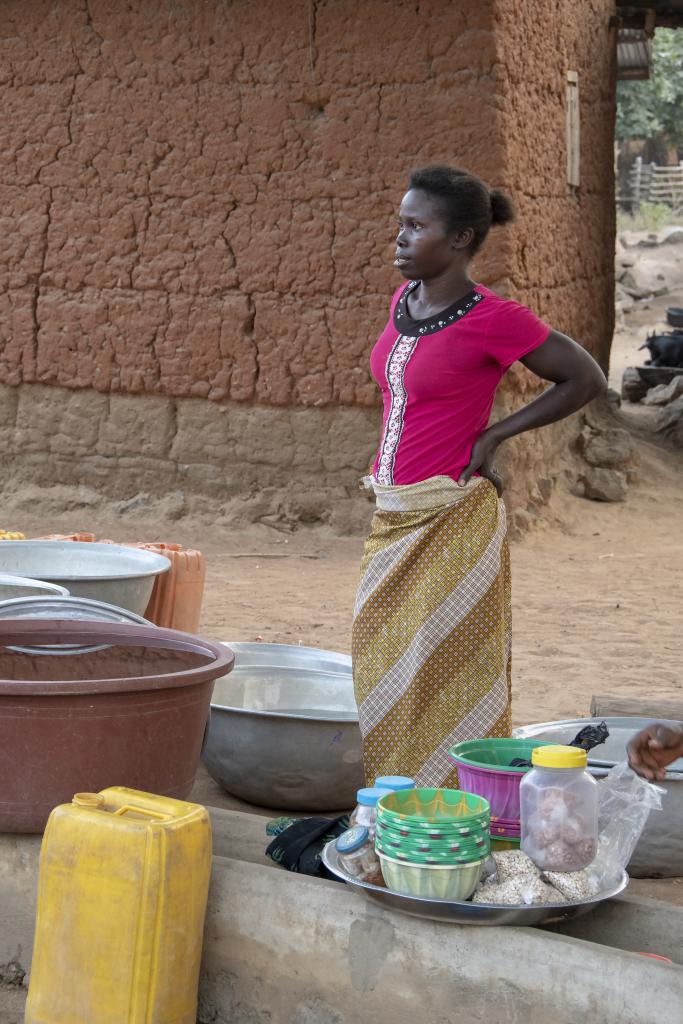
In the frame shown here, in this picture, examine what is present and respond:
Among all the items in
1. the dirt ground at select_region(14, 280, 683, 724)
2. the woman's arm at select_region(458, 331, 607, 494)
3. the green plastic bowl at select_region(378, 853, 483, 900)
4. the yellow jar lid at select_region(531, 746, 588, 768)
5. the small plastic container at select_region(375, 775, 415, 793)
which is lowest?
the dirt ground at select_region(14, 280, 683, 724)

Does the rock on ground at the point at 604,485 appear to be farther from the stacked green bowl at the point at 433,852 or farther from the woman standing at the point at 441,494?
the stacked green bowl at the point at 433,852

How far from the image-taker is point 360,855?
94.3 inches

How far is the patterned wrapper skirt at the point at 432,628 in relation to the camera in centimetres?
296

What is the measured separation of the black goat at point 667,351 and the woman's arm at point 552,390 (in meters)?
10.7

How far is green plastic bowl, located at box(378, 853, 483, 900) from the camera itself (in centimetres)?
223

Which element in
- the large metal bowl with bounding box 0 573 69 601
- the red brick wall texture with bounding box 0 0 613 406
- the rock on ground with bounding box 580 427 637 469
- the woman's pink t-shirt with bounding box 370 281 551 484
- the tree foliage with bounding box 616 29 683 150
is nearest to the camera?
the woman's pink t-shirt with bounding box 370 281 551 484

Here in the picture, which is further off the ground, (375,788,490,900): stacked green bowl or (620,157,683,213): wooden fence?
(620,157,683,213): wooden fence

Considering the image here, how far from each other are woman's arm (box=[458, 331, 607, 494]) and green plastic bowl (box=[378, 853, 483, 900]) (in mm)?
996

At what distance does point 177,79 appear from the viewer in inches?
301

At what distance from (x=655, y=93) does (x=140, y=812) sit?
28172 mm

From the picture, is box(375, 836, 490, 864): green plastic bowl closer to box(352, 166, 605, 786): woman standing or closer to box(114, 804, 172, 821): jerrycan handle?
box(114, 804, 172, 821): jerrycan handle

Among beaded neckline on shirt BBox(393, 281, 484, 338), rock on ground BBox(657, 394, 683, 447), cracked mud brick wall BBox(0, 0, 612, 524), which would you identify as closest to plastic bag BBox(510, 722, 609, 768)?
beaded neckline on shirt BBox(393, 281, 484, 338)

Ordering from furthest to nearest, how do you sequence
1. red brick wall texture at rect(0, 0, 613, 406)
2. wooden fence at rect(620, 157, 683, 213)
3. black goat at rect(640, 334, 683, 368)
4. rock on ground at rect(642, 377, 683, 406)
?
wooden fence at rect(620, 157, 683, 213) → black goat at rect(640, 334, 683, 368) → rock on ground at rect(642, 377, 683, 406) → red brick wall texture at rect(0, 0, 613, 406)

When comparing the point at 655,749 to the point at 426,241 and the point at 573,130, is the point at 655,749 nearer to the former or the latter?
the point at 426,241
